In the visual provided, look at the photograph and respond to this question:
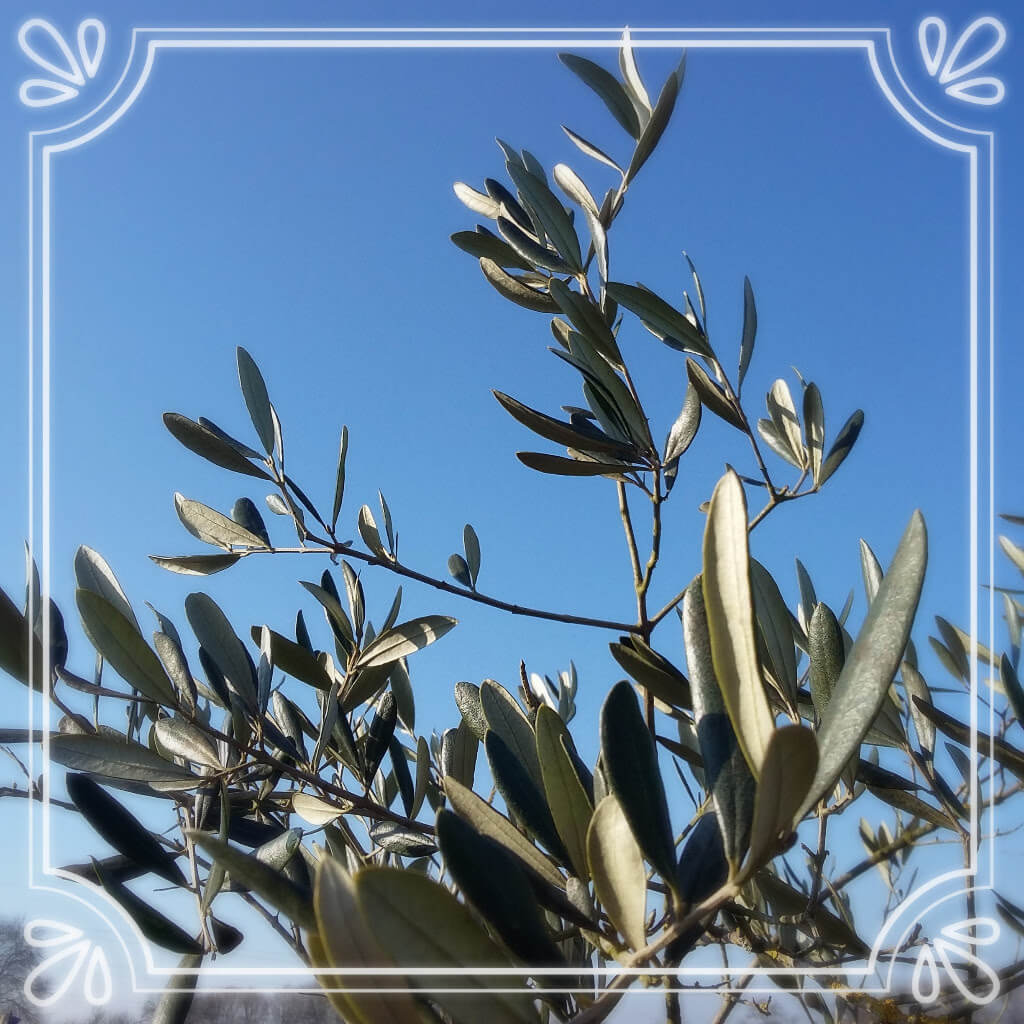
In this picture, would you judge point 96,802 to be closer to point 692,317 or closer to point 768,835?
point 768,835

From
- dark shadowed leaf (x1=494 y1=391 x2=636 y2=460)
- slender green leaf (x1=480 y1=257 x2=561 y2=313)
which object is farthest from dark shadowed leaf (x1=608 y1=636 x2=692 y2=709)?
slender green leaf (x1=480 y1=257 x2=561 y2=313)

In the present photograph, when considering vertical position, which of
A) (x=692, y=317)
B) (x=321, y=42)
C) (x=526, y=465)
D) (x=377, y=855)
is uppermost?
(x=321, y=42)

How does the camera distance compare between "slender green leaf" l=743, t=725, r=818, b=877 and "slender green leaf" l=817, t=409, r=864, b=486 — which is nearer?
"slender green leaf" l=743, t=725, r=818, b=877

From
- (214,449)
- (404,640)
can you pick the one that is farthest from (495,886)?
(214,449)

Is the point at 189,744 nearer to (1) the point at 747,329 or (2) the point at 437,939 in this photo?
(2) the point at 437,939

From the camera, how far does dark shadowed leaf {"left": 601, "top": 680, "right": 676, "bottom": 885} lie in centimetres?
43

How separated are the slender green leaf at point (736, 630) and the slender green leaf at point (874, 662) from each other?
3 cm

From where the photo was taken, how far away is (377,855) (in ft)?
2.95

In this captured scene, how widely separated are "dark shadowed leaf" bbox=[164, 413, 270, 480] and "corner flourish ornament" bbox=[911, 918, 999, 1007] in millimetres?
808

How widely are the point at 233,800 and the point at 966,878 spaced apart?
0.68m

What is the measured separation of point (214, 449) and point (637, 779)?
→ 0.73 m

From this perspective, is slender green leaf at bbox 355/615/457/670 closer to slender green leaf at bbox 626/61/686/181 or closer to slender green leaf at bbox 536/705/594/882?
slender green leaf at bbox 536/705/594/882

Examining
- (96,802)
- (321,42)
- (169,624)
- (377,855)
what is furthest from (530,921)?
(321,42)

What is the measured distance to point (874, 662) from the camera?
0.38 metres
